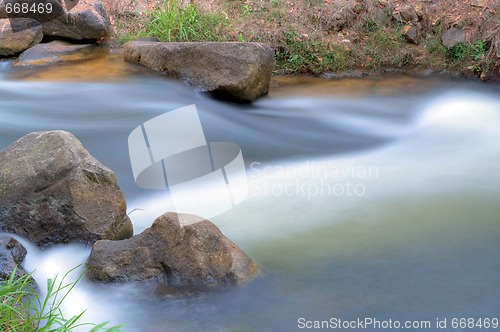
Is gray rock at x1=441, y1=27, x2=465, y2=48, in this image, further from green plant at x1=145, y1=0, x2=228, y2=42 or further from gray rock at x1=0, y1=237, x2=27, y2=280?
gray rock at x1=0, y1=237, x2=27, y2=280

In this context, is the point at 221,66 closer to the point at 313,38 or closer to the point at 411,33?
the point at 313,38

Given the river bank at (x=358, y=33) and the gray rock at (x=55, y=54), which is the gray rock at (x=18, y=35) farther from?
the river bank at (x=358, y=33)

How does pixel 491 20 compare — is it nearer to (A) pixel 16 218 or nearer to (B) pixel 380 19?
(B) pixel 380 19

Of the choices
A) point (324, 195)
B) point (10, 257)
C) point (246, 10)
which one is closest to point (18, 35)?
point (246, 10)

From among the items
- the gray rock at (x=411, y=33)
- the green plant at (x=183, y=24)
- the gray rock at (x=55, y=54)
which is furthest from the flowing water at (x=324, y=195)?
the green plant at (x=183, y=24)

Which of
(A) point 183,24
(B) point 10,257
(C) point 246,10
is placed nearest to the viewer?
(B) point 10,257

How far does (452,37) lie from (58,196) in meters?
6.13

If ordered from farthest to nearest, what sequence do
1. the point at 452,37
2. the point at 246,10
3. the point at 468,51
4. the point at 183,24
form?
1. the point at 246,10
2. the point at 183,24
3. the point at 452,37
4. the point at 468,51

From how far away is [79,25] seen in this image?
9.11 m

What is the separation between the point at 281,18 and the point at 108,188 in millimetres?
5445

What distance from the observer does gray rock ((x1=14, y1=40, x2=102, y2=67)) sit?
8750 mm

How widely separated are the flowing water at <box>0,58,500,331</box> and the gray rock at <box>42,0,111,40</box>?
88 centimetres

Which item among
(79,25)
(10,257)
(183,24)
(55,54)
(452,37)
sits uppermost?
(452,37)

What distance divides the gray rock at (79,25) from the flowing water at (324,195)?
0.88 metres
